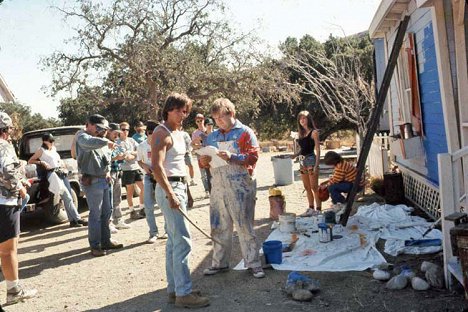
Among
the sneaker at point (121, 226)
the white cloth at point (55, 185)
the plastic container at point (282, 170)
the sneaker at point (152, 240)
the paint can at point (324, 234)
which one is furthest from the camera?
the plastic container at point (282, 170)

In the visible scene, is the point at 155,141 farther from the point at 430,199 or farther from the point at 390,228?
the point at 430,199

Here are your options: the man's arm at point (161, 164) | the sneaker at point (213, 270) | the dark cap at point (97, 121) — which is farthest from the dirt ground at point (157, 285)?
the dark cap at point (97, 121)

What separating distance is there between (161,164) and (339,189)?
13.3 ft

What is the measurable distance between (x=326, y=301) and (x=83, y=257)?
3621 millimetres

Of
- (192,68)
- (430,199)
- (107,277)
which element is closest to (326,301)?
(107,277)

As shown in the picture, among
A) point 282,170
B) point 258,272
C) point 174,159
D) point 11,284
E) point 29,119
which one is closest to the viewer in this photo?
point 174,159

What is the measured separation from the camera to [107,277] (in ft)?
17.2

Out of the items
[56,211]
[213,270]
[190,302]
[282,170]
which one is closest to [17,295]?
[190,302]

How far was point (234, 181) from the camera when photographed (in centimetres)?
464

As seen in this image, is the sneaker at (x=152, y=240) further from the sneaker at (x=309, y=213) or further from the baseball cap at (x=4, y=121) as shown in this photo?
the baseball cap at (x=4, y=121)

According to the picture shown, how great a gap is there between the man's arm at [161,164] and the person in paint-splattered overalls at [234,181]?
2.68ft

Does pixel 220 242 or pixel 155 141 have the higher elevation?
pixel 155 141

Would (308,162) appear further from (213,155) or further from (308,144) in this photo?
(213,155)

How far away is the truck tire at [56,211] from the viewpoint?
8445 millimetres
